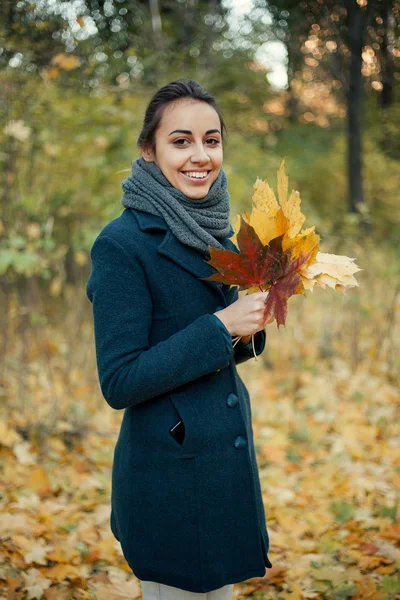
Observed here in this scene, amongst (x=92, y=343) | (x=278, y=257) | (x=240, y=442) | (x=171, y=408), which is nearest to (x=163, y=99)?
(x=278, y=257)

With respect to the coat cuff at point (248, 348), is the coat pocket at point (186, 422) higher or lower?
lower

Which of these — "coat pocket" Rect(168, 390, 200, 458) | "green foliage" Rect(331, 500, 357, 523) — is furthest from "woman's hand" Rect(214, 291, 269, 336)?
"green foliage" Rect(331, 500, 357, 523)

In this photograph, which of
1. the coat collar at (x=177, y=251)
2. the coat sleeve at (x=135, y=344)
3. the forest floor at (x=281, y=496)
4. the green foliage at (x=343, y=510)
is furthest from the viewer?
the green foliage at (x=343, y=510)

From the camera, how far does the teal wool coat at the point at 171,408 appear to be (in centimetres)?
147

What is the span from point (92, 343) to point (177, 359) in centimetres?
296

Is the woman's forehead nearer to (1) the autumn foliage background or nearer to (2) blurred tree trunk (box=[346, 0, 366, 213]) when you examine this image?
(1) the autumn foliage background

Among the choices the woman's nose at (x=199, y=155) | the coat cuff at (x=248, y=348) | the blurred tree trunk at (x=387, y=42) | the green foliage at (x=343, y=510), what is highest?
the blurred tree trunk at (x=387, y=42)

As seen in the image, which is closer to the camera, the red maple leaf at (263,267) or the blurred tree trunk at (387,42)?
the red maple leaf at (263,267)

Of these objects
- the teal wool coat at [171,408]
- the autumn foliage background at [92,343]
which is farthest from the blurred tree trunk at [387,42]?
the teal wool coat at [171,408]

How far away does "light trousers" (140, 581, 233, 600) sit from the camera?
165cm

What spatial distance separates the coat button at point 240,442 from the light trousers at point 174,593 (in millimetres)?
390

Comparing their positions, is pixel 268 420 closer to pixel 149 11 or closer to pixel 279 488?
pixel 279 488

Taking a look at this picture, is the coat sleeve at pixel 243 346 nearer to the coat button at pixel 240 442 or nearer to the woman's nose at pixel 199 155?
the coat button at pixel 240 442

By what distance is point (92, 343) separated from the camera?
170 inches
